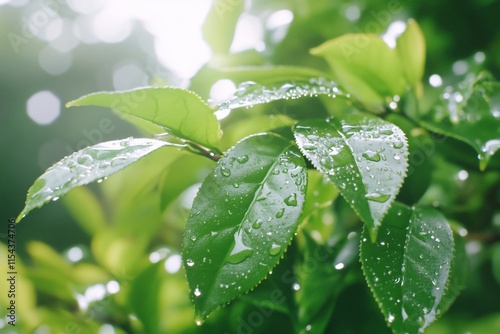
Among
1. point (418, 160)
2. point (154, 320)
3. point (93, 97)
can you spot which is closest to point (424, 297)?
point (418, 160)

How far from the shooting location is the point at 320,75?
30.6 inches

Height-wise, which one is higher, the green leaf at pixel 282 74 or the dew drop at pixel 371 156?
the dew drop at pixel 371 156

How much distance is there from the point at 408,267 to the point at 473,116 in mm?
312

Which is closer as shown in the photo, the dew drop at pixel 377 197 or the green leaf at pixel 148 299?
the dew drop at pixel 377 197

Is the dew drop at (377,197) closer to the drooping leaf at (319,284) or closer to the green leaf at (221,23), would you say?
the drooping leaf at (319,284)

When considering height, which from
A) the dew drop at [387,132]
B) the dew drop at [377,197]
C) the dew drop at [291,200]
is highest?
the dew drop at [377,197]

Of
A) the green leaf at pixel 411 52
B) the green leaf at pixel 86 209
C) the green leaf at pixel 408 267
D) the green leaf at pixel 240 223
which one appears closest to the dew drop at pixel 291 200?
the green leaf at pixel 240 223

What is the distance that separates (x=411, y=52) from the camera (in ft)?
2.76

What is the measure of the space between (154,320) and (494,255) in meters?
0.77

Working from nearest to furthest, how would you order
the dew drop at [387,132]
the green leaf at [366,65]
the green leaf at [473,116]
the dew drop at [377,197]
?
the dew drop at [377,197], the dew drop at [387,132], the green leaf at [473,116], the green leaf at [366,65]

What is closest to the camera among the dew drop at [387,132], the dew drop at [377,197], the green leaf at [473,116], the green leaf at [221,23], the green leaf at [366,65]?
the dew drop at [377,197]

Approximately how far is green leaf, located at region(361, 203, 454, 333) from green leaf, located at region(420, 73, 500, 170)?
0.13m

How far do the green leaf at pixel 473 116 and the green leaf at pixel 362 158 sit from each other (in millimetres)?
165

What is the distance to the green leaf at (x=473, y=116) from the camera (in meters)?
0.66
